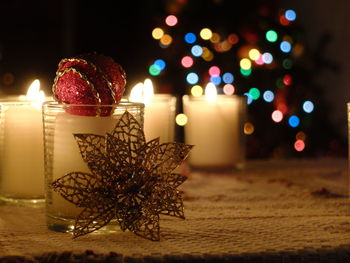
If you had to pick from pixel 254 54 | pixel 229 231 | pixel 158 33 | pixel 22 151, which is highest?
pixel 158 33

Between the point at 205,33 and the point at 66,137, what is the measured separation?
193 centimetres

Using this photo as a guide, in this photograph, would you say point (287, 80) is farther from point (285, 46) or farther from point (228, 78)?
point (228, 78)

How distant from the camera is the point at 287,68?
278 centimetres

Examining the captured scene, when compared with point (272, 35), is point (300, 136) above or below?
below

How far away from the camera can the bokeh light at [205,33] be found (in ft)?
8.91

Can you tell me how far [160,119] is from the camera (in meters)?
1.32

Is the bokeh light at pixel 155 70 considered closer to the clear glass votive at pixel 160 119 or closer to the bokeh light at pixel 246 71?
the bokeh light at pixel 246 71

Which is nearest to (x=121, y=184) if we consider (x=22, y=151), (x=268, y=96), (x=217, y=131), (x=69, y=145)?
(x=69, y=145)

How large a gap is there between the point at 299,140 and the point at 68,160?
209 centimetres

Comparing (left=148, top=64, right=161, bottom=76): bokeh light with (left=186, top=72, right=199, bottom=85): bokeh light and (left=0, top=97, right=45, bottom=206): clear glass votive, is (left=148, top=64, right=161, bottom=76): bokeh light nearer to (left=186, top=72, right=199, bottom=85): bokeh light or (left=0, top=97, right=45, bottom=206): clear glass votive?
(left=186, top=72, right=199, bottom=85): bokeh light

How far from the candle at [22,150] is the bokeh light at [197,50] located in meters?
1.69

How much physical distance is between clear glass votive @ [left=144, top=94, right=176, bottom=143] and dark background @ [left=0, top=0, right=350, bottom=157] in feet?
2.96

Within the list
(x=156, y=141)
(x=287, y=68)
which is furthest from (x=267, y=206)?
(x=287, y=68)

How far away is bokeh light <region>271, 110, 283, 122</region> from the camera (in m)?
2.79
